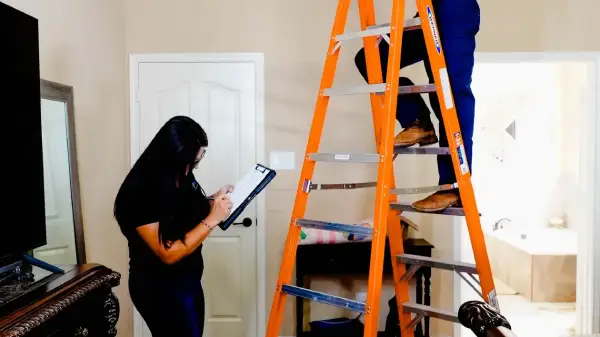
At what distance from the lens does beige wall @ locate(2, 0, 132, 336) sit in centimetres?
283

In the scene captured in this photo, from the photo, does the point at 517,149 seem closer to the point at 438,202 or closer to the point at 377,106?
the point at 377,106

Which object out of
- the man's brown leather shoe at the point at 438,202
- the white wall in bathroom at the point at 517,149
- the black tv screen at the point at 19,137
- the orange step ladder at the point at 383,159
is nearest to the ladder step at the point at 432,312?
the orange step ladder at the point at 383,159

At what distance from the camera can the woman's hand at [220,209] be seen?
233 centimetres

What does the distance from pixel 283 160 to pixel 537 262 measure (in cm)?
265

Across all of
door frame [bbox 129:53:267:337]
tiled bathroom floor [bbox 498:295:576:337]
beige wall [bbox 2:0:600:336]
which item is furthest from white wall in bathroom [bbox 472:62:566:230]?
door frame [bbox 129:53:267:337]

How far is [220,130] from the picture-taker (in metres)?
3.85

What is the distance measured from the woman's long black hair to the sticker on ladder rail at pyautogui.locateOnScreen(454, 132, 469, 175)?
3.18 feet

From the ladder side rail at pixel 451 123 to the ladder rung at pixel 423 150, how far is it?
0.04 metres

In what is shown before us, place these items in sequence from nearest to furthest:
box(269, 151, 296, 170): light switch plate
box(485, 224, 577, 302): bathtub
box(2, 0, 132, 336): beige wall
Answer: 1. box(2, 0, 132, 336): beige wall
2. box(269, 151, 296, 170): light switch plate
3. box(485, 224, 577, 302): bathtub

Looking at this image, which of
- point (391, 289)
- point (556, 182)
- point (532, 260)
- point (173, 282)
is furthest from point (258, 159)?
point (556, 182)

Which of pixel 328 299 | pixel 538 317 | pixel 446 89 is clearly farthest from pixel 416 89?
pixel 538 317

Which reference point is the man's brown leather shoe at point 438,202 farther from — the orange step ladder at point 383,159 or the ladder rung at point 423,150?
the ladder rung at point 423,150

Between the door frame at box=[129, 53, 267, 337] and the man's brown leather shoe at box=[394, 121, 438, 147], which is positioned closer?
the man's brown leather shoe at box=[394, 121, 438, 147]

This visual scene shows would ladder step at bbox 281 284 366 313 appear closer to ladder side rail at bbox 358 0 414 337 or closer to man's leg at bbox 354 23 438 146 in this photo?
ladder side rail at bbox 358 0 414 337
